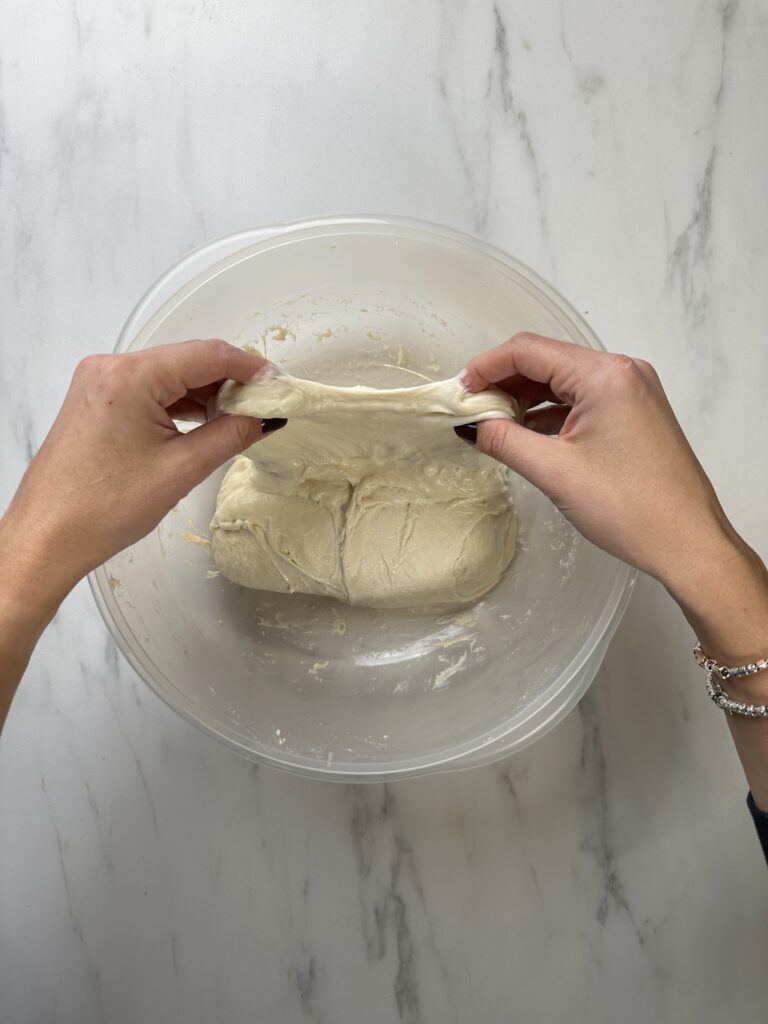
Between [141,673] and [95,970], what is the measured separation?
1.72 ft

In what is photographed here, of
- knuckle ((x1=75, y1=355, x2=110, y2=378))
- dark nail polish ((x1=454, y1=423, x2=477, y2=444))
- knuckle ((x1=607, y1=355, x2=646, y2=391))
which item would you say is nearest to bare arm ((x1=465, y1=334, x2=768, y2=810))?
knuckle ((x1=607, y1=355, x2=646, y2=391))

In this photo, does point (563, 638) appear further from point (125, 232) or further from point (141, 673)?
point (125, 232)

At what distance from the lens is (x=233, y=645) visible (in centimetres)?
123

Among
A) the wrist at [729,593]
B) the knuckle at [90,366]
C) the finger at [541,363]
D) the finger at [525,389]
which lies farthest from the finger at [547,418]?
the knuckle at [90,366]

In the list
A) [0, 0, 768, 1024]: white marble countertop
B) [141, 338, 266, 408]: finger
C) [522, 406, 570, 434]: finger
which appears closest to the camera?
[141, 338, 266, 408]: finger

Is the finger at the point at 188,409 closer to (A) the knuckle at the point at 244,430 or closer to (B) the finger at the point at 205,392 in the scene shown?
(B) the finger at the point at 205,392

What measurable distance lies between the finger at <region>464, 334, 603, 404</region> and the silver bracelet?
1.25 feet

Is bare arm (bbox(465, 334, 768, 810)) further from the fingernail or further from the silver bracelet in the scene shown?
the fingernail

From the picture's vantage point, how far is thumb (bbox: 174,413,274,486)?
3.07 feet

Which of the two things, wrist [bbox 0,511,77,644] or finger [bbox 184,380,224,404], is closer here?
wrist [bbox 0,511,77,644]

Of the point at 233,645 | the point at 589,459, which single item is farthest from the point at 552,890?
the point at 589,459

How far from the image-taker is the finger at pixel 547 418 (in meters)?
1.11

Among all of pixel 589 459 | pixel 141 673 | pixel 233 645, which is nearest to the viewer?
pixel 589 459

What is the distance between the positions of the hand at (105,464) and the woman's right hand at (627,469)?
15.3 inches
